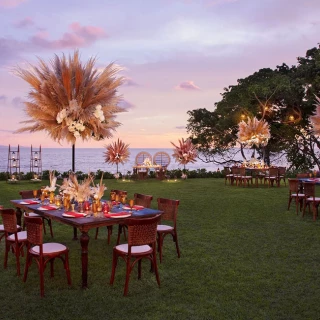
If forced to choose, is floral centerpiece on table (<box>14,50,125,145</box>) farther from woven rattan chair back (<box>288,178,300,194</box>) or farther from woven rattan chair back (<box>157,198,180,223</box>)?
woven rattan chair back (<box>288,178,300,194</box>)

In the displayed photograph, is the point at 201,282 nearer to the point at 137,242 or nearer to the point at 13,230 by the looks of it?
the point at 137,242

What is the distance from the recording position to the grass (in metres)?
3.76

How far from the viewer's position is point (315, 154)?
22188 millimetres

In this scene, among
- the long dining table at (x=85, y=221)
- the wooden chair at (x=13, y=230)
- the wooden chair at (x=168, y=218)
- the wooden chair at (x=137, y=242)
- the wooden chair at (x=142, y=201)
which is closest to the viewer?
the wooden chair at (x=137, y=242)

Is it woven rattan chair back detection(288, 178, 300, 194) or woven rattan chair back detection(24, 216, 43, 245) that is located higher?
woven rattan chair back detection(288, 178, 300, 194)

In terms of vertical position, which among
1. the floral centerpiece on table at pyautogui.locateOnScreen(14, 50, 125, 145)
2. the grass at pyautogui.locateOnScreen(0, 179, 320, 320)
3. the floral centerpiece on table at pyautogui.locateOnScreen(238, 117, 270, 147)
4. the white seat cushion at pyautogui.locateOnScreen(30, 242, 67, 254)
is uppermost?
the floral centerpiece on table at pyautogui.locateOnScreen(238, 117, 270, 147)

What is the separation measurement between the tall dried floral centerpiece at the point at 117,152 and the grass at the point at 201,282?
12.1 metres

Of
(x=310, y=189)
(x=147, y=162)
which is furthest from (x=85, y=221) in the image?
(x=147, y=162)

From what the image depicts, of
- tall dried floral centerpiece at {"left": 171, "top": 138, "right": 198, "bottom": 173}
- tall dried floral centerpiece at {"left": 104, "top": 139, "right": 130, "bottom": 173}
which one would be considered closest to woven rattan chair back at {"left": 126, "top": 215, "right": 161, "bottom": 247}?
tall dried floral centerpiece at {"left": 171, "top": 138, "right": 198, "bottom": 173}

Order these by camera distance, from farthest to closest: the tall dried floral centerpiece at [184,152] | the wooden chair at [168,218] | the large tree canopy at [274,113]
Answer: the large tree canopy at [274,113], the tall dried floral centerpiece at [184,152], the wooden chair at [168,218]

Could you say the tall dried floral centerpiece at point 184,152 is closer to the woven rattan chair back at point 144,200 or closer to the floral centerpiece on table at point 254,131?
the floral centerpiece on table at point 254,131

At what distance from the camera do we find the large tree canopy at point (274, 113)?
1989 cm

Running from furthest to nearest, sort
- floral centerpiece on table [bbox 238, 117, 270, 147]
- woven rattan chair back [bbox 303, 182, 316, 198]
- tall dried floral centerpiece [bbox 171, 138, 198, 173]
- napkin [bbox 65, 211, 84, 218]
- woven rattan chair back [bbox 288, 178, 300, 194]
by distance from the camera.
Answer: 1. tall dried floral centerpiece [bbox 171, 138, 198, 173]
2. floral centerpiece on table [bbox 238, 117, 270, 147]
3. woven rattan chair back [bbox 288, 178, 300, 194]
4. woven rattan chair back [bbox 303, 182, 316, 198]
5. napkin [bbox 65, 211, 84, 218]

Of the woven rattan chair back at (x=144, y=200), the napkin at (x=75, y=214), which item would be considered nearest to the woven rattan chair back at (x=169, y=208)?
the woven rattan chair back at (x=144, y=200)
